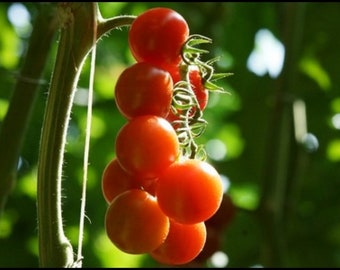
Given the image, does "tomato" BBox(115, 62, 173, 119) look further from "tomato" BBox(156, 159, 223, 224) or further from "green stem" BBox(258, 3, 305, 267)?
"green stem" BBox(258, 3, 305, 267)

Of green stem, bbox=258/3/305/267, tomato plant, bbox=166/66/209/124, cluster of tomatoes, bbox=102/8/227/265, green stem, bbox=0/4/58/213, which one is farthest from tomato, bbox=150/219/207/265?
green stem, bbox=258/3/305/267

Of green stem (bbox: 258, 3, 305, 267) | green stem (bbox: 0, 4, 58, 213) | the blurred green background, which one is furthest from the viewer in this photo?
the blurred green background

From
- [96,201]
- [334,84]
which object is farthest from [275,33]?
[96,201]

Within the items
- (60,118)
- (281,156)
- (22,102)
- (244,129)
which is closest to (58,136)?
(60,118)

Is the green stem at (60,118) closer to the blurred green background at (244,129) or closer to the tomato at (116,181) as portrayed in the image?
the tomato at (116,181)

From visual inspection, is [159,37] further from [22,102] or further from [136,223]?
[22,102]

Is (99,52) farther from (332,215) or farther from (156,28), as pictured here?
(156,28)
